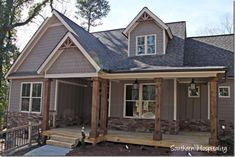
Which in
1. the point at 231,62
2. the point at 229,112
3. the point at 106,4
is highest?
the point at 106,4

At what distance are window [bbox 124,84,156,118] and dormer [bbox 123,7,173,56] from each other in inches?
79.2

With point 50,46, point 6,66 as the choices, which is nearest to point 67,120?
point 50,46

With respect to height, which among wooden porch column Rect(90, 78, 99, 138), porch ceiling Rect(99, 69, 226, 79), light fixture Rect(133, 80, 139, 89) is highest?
porch ceiling Rect(99, 69, 226, 79)

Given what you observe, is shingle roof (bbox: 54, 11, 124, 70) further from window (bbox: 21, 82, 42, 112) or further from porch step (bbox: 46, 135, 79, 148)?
window (bbox: 21, 82, 42, 112)

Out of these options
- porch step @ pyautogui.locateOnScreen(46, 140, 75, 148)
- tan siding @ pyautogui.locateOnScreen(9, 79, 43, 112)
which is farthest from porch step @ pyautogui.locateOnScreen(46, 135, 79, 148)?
tan siding @ pyautogui.locateOnScreen(9, 79, 43, 112)

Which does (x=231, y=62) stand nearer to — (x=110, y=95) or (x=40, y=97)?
(x=110, y=95)

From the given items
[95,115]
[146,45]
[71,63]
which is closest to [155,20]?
[146,45]

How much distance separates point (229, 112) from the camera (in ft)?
42.2

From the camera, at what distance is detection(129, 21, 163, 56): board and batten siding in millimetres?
13195

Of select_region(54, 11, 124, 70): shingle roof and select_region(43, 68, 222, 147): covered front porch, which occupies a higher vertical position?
select_region(54, 11, 124, 70): shingle roof

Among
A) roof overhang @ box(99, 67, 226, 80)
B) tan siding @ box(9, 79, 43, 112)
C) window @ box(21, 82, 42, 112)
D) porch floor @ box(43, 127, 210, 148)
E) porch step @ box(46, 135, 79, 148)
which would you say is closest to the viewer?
roof overhang @ box(99, 67, 226, 80)

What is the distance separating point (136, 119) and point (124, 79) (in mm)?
2097

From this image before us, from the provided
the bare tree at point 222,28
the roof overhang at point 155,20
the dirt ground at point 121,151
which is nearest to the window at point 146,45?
the roof overhang at point 155,20

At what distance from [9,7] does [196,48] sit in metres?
13.6
